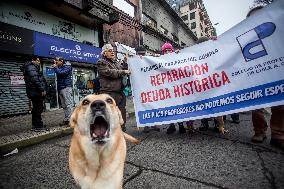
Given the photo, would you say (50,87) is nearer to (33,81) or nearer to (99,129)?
(33,81)

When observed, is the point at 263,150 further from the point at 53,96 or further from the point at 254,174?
the point at 53,96

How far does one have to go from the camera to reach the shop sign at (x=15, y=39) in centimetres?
907

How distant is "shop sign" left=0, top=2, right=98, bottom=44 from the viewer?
9.78m

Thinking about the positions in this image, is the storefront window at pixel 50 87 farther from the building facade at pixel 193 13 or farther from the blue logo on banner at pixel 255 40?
the building facade at pixel 193 13

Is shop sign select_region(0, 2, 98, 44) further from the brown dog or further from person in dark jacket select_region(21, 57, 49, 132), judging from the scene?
the brown dog

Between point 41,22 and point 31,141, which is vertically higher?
point 41,22

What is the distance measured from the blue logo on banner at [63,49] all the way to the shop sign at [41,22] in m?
0.67

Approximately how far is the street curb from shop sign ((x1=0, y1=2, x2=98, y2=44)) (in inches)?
267

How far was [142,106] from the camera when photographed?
4922 mm

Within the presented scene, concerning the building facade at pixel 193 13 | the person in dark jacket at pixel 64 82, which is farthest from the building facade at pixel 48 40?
the building facade at pixel 193 13

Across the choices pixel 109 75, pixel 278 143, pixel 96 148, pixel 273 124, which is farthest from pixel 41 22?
pixel 278 143

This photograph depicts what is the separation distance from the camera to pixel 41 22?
444 inches

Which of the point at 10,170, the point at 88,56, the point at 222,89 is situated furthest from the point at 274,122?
the point at 88,56

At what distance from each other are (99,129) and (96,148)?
0.19 meters
